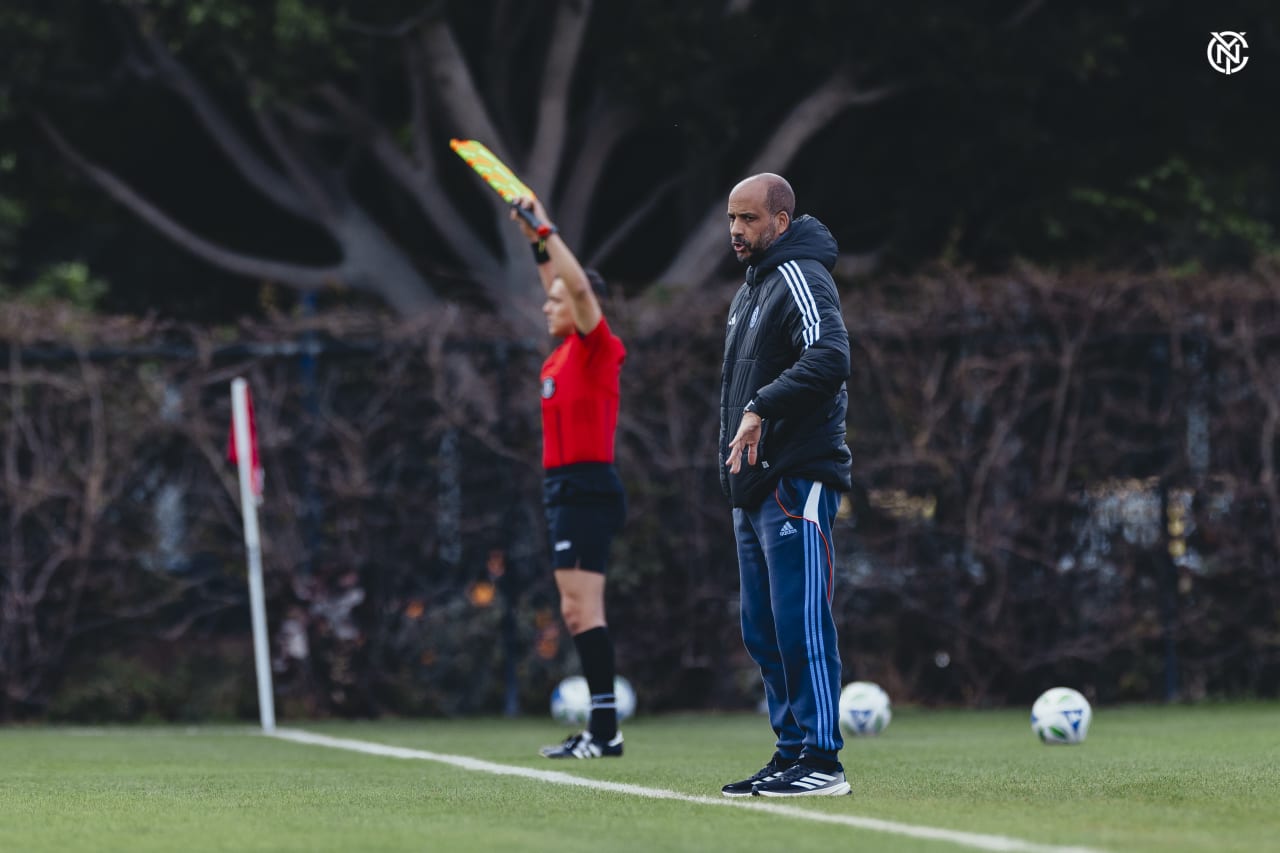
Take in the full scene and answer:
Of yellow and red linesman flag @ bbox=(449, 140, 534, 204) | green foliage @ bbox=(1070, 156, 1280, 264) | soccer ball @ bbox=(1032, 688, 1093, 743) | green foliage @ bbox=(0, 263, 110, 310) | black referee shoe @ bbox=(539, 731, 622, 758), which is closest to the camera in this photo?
yellow and red linesman flag @ bbox=(449, 140, 534, 204)

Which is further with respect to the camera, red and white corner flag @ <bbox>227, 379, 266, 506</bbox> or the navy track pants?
red and white corner flag @ <bbox>227, 379, 266, 506</bbox>

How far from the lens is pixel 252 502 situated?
1106cm

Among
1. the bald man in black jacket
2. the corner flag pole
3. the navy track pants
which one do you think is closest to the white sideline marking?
the bald man in black jacket

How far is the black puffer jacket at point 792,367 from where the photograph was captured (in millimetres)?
6312

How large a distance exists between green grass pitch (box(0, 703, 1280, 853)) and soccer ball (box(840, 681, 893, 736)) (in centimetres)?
12

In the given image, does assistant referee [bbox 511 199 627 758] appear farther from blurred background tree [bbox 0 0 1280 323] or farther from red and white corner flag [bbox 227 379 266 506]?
blurred background tree [bbox 0 0 1280 323]

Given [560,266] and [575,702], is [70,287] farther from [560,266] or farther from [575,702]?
[560,266]

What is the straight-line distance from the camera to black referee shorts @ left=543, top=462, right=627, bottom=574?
27.9 ft

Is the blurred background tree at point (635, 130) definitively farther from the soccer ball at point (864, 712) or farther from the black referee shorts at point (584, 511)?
the black referee shorts at point (584, 511)

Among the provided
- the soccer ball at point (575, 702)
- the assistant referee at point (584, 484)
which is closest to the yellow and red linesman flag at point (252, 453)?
the soccer ball at point (575, 702)

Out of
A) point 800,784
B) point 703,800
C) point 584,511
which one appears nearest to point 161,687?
point 584,511

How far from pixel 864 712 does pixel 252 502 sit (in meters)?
3.75

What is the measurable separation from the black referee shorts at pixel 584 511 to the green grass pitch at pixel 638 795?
0.93 meters

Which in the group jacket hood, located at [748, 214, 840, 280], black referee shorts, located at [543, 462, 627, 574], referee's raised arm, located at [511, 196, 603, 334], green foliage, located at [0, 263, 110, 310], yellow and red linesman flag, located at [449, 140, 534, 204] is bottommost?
black referee shorts, located at [543, 462, 627, 574]
